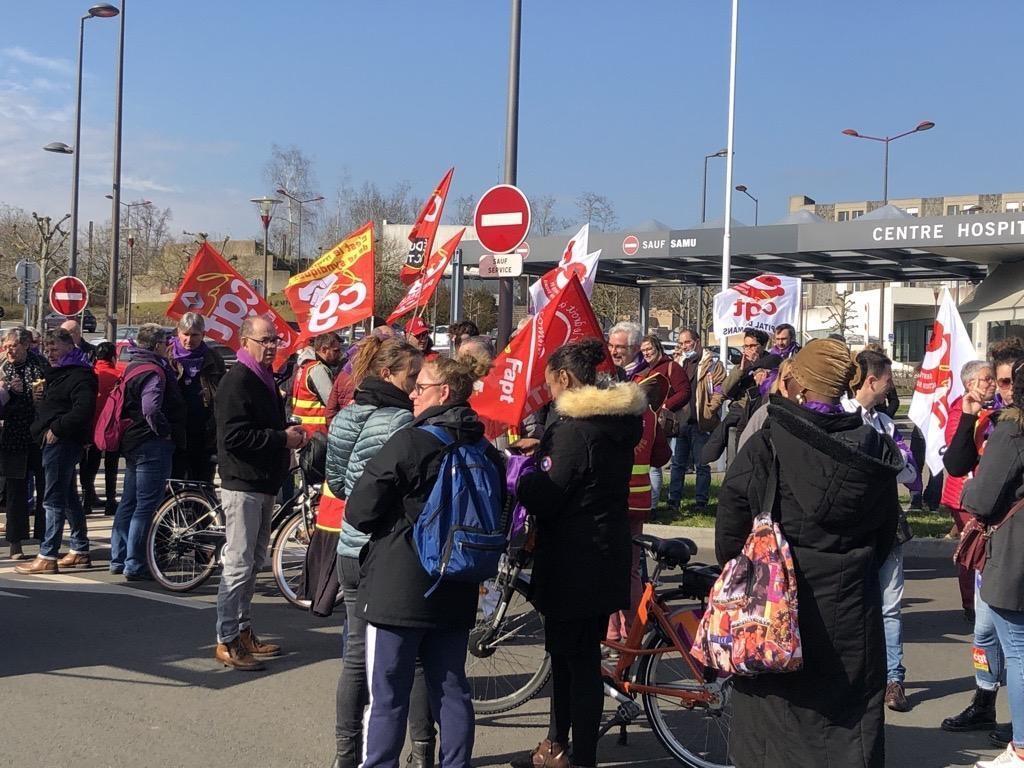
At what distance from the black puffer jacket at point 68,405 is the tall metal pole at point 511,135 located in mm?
3536

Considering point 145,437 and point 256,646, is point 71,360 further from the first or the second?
point 256,646

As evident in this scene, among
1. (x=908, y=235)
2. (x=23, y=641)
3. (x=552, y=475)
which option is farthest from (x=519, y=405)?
(x=908, y=235)

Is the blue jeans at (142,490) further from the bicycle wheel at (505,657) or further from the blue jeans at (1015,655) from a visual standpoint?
the blue jeans at (1015,655)

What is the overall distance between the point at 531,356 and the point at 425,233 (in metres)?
5.30

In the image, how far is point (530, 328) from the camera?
22.0 feet

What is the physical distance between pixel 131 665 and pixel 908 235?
16.4 metres

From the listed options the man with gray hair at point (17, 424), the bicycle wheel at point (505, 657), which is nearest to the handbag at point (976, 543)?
the bicycle wheel at point (505, 657)

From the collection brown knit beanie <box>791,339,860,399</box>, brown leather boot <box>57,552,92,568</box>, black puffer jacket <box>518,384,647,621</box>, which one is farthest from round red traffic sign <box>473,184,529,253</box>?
brown knit beanie <box>791,339,860,399</box>

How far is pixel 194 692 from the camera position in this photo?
6.00 m

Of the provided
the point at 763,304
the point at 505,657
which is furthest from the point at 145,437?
the point at 763,304

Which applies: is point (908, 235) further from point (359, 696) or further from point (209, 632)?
point (359, 696)

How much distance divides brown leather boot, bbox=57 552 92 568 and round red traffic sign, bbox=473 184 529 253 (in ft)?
13.7

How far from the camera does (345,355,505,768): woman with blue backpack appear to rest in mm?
4105

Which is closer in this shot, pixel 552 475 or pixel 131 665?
pixel 552 475
